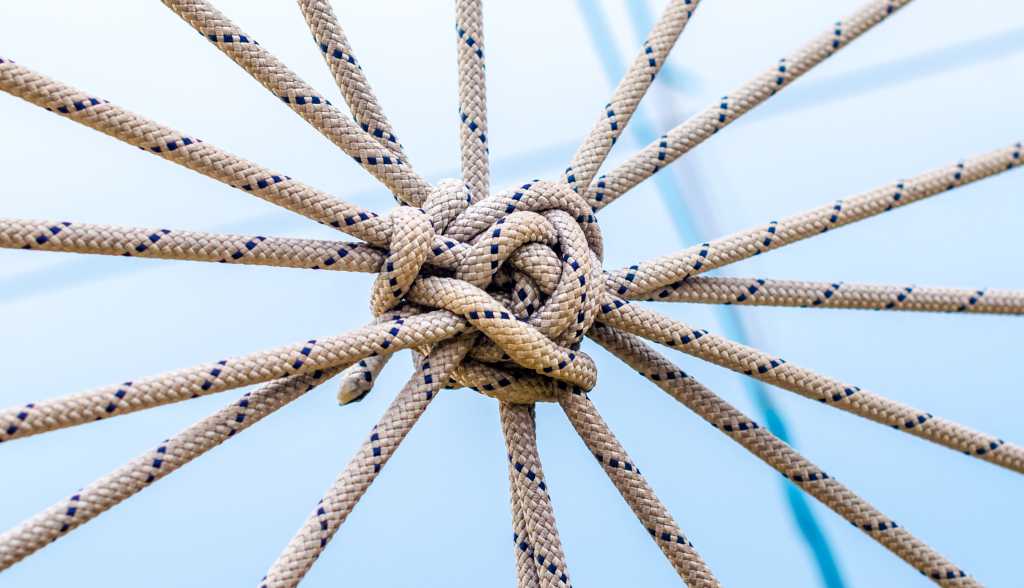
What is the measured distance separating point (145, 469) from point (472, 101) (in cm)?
41

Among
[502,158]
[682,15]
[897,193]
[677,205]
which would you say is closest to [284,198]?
[682,15]

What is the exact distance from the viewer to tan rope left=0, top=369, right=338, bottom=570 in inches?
23.5

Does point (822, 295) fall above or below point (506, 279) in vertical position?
Answer: above

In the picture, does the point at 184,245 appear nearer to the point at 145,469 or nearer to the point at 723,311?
the point at 145,469

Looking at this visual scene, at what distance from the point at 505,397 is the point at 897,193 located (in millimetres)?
431

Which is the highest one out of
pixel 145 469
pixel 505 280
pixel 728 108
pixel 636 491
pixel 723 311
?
pixel 728 108

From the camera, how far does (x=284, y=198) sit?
2.27 feet

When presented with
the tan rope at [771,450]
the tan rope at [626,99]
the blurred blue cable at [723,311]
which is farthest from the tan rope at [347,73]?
the blurred blue cable at [723,311]

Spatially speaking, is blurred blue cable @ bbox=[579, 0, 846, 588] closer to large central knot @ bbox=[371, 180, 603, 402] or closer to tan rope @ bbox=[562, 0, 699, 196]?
tan rope @ bbox=[562, 0, 699, 196]

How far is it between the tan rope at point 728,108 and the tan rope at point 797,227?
81mm

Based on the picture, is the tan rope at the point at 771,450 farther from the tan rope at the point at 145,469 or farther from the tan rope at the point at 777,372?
the tan rope at the point at 145,469

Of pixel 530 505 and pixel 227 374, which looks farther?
pixel 530 505

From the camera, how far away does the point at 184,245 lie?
67cm

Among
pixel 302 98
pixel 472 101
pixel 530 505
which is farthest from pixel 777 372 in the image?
pixel 302 98
